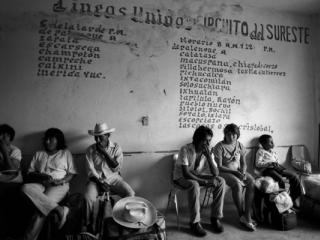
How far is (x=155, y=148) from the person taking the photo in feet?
11.5

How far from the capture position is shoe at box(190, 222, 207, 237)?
283 cm

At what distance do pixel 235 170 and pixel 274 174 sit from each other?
53 centimetres

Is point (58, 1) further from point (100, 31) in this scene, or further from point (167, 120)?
point (167, 120)

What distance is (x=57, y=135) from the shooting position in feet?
9.95

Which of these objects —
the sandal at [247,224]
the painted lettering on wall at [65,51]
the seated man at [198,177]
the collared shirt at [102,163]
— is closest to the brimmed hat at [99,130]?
the collared shirt at [102,163]

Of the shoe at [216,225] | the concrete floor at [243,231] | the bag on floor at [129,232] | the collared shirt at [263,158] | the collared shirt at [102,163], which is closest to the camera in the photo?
the bag on floor at [129,232]

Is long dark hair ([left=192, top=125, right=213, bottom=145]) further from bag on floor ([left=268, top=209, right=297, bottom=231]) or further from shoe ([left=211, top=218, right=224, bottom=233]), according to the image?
bag on floor ([left=268, top=209, right=297, bottom=231])

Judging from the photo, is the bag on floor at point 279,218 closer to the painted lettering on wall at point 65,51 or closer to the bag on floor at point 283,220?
the bag on floor at point 283,220

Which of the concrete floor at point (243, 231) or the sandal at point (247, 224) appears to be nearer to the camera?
the concrete floor at point (243, 231)

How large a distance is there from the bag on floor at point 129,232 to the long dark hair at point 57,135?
1.10 metres

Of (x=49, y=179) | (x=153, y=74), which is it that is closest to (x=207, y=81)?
(x=153, y=74)

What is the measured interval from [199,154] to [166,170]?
1.85ft

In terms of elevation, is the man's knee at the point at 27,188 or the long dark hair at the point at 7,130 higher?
the long dark hair at the point at 7,130

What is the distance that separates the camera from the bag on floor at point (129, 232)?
2.30m
